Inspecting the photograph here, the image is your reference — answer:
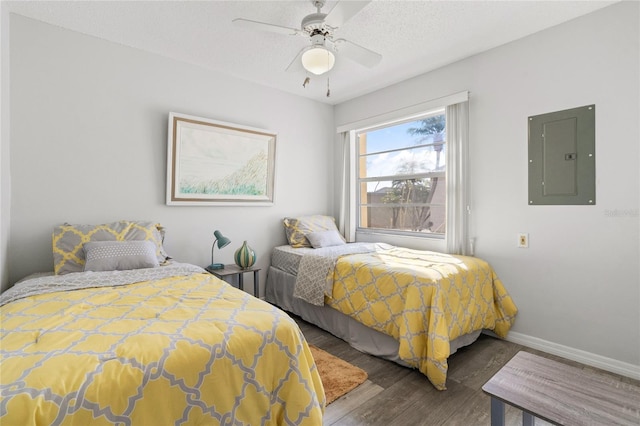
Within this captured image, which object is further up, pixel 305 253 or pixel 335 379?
pixel 305 253

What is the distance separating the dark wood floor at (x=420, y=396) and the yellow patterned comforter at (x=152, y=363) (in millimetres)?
484

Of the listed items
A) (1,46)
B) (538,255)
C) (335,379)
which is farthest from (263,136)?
(538,255)

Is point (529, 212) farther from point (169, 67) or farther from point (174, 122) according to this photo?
point (169, 67)

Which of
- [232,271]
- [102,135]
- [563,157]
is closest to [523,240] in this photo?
[563,157]

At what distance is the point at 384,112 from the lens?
3594 millimetres

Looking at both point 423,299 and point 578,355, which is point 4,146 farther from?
point 578,355

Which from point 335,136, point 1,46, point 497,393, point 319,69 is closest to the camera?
point 497,393

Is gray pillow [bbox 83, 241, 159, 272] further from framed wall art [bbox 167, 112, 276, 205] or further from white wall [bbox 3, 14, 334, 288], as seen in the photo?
framed wall art [bbox 167, 112, 276, 205]

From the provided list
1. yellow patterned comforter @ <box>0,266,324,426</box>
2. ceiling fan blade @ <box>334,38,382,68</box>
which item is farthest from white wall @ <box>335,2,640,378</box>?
yellow patterned comforter @ <box>0,266,324,426</box>

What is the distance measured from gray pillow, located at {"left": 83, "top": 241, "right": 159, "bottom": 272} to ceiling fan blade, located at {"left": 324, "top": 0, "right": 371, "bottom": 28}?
6.76 ft

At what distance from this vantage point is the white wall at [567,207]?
2078 mm

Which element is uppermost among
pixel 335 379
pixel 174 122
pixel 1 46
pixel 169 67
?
pixel 169 67

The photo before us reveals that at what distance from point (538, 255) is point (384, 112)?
215 cm

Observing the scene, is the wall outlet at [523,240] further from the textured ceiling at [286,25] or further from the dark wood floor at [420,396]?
the textured ceiling at [286,25]
